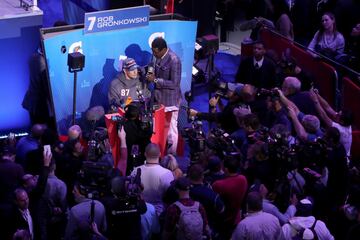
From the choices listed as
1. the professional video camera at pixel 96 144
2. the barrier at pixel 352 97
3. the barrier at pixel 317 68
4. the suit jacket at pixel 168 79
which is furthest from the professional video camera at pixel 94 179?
the barrier at pixel 317 68

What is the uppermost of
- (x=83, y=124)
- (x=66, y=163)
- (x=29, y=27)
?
(x=29, y=27)

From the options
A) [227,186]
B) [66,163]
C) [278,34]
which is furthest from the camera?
[278,34]

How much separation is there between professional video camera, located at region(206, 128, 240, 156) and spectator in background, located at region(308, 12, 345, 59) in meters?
3.73

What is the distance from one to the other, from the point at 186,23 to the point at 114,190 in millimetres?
4774

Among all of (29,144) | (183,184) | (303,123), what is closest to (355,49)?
(303,123)

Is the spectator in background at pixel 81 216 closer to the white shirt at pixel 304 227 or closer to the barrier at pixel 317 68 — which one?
the white shirt at pixel 304 227

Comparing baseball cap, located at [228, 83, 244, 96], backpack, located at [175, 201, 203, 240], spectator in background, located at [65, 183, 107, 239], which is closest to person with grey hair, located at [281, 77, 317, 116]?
baseball cap, located at [228, 83, 244, 96]

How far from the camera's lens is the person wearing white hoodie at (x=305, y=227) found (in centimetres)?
660

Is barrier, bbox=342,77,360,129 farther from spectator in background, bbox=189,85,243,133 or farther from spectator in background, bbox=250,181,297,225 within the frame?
spectator in background, bbox=250,181,297,225

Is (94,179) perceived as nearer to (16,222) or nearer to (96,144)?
(16,222)

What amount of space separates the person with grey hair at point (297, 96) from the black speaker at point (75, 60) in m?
2.65

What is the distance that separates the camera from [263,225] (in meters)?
6.58

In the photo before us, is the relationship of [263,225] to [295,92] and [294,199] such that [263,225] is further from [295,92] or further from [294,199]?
[295,92]

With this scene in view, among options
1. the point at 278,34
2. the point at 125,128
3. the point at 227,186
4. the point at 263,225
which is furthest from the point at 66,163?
the point at 278,34
